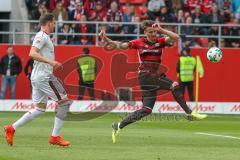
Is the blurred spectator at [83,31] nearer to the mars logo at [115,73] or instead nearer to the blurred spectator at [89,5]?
the blurred spectator at [89,5]

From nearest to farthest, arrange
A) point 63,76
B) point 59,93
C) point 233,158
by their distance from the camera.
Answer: point 233,158 → point 59,93 → point 63,76

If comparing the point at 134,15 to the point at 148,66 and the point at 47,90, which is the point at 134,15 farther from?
the point at 47,90

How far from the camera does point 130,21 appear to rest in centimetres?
3316

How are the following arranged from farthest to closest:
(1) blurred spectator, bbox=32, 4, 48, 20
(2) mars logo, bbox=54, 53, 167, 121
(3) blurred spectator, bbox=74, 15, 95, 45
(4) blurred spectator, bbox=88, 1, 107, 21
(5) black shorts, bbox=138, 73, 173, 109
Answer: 1. (4) blurred spectator, bbox=88, 1, 107, 21
2. (3) blurred spectator, bbox=74, 15, 95, 45
3. (1) blurred spectator, bbox=32, 4, 48, 20
4. (2) mars logo, bbox=54, 53, 167, 121
5. (5) black shorts, bbox=138, 73, 173, 109

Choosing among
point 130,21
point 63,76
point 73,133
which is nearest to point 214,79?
point 130,21

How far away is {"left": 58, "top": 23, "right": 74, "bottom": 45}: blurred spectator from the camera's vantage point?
32300 mm

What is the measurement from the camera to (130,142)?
16.7m

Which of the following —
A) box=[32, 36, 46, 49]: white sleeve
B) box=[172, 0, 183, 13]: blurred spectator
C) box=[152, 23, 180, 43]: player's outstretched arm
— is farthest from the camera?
box=[172, 0, 183, 13]: blurred spectator

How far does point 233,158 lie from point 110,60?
1915 cm

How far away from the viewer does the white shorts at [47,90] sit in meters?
15.6

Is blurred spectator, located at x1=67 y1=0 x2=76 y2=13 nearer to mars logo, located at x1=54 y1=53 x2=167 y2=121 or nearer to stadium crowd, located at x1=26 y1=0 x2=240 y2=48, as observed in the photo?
stadium crowd, located at x1=26 y1=0 x2=240 y2=48

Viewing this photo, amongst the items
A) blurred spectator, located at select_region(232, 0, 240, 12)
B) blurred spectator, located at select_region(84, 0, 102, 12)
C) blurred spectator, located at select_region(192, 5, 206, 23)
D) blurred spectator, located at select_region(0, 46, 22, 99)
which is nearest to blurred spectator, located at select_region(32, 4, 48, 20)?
blurred spectator, located at select_region(84, 0, 102, 12)

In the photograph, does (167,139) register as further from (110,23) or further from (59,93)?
(110,23)

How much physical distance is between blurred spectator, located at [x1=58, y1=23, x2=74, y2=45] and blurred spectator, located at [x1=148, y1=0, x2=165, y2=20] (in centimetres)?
330
